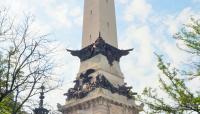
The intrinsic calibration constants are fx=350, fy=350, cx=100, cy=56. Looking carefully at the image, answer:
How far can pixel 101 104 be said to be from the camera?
34.5 metres

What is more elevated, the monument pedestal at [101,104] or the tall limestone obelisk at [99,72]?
the tall limestone obelisk at [99,72]

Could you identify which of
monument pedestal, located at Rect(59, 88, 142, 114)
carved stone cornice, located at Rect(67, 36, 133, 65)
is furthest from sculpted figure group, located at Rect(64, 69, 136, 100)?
carved stone cornice, located at Rect(67, 36, 133, 65)

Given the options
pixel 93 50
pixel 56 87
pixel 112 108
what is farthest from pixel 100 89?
pixel 56 87

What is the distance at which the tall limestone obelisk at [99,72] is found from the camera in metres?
35.5

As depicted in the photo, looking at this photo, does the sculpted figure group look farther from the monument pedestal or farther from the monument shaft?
the monument shaft

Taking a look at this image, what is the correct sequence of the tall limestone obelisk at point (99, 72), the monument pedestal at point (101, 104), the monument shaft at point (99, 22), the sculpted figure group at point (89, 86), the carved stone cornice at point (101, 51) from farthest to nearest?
the monument shaft at point (99, 22) → the carved stone cornice at point (101, 51) → the sculpted figure group at point (89, 86) → the tall limestone obelisk at point (99, 72) → the monument pedestal at point (101, 104)

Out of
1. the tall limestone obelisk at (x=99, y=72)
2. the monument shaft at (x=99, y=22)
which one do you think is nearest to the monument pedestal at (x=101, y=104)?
the tall limestone obelisk at (x=99, y=72)

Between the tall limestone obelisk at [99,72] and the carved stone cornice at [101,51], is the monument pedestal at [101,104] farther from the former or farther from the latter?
the carved stone cornice at [101,51]

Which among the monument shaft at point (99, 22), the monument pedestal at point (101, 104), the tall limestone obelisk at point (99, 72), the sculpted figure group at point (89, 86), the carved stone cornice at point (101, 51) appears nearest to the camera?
the monument pedestal at point (101, 104)

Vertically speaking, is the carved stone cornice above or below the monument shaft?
below

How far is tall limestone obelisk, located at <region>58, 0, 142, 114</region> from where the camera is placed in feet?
Result: 117

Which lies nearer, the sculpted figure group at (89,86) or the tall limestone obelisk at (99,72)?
the tall limestone obelisk at (99,72)

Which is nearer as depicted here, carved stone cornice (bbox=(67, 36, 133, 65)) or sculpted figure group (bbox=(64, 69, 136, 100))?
sculpted figure group (bbox=(64, 69, 136, 100))

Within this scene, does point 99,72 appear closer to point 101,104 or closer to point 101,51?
point 101,51
